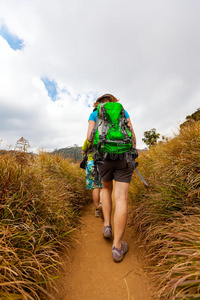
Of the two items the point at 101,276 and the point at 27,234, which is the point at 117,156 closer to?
the point at 27,234

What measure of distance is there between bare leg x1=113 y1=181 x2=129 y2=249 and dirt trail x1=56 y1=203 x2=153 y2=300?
0.29 metres

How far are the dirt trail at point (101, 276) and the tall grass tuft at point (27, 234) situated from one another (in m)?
0.20

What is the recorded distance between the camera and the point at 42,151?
475 centimetres

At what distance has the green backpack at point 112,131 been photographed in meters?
1.85

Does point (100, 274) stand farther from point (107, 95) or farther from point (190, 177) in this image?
point (107, 95)

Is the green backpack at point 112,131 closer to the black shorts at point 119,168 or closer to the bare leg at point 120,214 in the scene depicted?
the black shorts at point 119,168

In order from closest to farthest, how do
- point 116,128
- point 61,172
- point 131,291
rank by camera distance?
point 131,291
point 116,128
point 61,172

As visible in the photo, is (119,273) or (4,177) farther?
(4,177)

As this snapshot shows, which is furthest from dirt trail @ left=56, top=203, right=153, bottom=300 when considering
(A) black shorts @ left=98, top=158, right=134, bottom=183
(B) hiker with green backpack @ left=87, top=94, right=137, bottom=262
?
(A) black shorts @ left=98, top=158, right=134, bottom=183

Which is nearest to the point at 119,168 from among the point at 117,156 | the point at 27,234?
the point at 117,156

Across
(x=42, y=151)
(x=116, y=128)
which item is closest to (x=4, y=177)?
(x=116, y=128)

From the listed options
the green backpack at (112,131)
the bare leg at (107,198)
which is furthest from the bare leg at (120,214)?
the green backpack at (112,131)

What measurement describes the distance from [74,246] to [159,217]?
1.37 m

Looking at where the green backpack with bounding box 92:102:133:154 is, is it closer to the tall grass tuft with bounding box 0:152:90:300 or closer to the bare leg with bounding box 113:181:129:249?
the bare leg with bounding box 113:181:129:249
